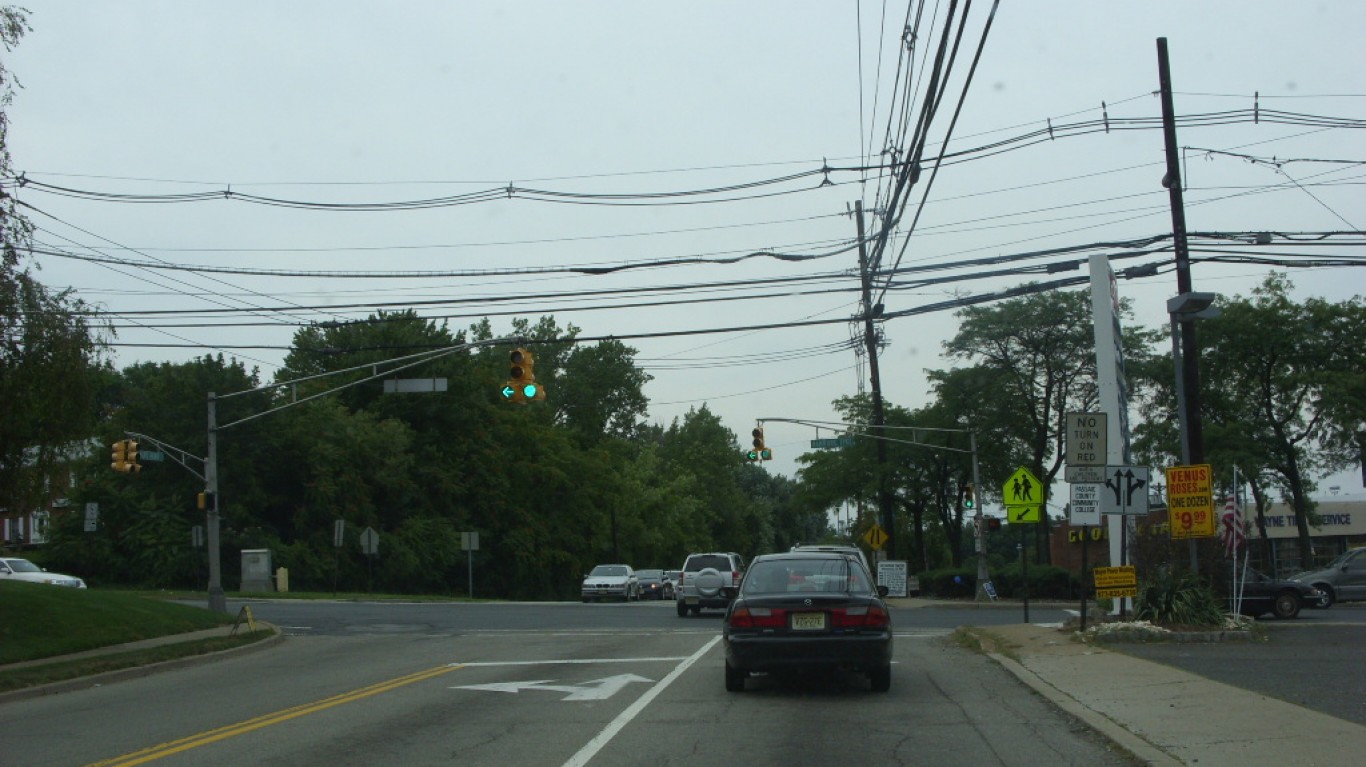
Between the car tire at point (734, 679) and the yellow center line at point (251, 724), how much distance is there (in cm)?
404

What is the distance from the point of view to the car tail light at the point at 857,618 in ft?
41.0

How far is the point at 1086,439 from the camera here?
706 inches

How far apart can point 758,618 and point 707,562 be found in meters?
21.2

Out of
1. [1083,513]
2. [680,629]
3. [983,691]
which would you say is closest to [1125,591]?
[1083,513]

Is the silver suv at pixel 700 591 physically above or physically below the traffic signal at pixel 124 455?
below

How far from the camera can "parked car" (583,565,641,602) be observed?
Answer: 47719 millimetres

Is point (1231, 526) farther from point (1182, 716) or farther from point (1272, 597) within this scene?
point (1182, 716)

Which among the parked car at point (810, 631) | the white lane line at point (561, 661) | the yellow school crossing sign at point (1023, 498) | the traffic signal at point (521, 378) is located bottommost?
the white lane line at point (561, 661)

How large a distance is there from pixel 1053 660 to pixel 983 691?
279 cm

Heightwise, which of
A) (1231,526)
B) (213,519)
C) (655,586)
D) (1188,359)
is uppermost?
(1188,359)

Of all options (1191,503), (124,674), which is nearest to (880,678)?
(1191,503)

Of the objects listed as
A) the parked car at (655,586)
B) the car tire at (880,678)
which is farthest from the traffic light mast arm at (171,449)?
the car tire at (880,678)

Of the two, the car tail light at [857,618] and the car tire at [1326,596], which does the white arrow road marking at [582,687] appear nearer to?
the car tail light at [857,618]

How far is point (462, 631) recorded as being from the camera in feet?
83.1
